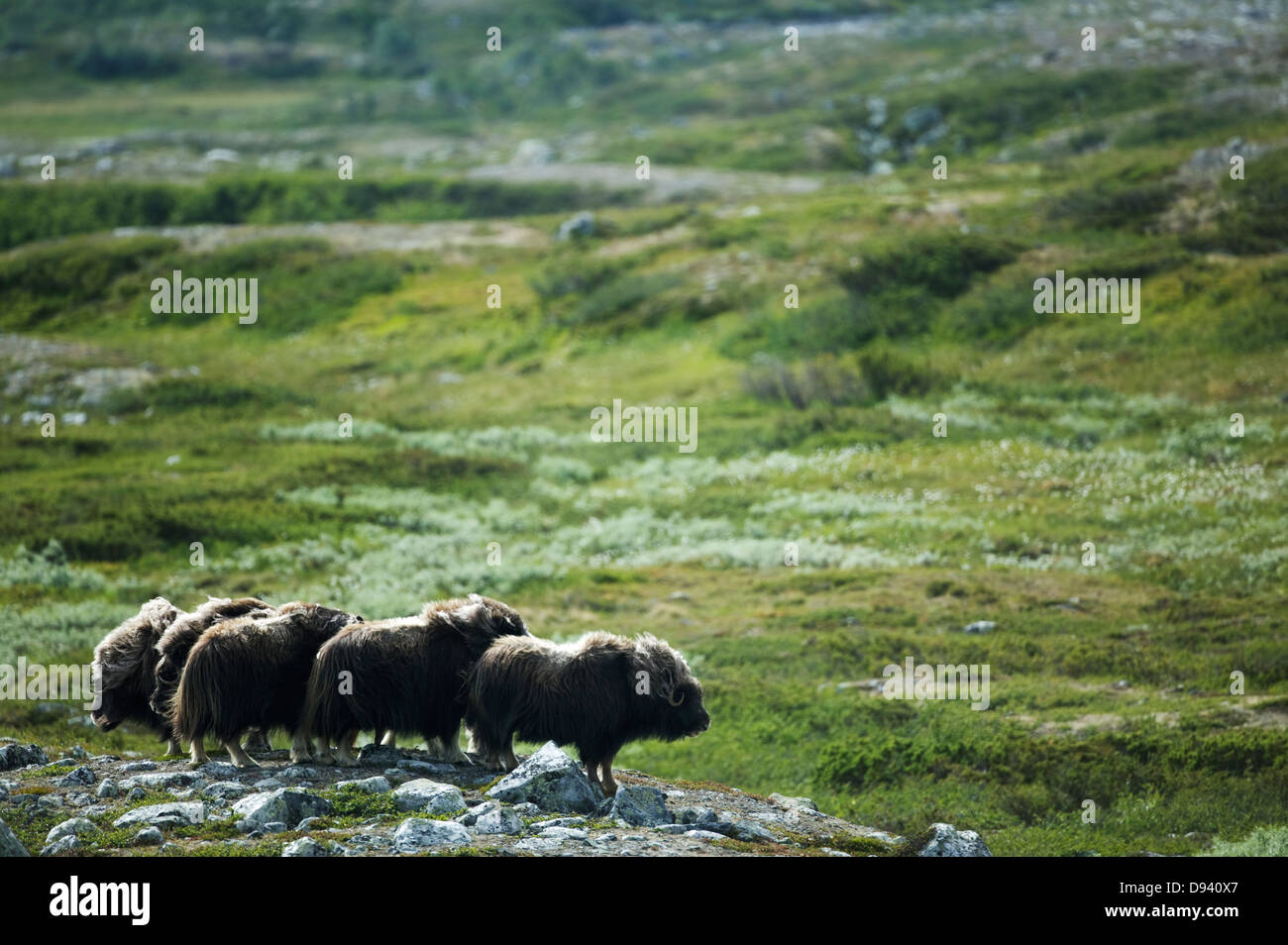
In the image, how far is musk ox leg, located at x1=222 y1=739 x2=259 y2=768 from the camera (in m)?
13.3

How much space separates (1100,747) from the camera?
18234 mm

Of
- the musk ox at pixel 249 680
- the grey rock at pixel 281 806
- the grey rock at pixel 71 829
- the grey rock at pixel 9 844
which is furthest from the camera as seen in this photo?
the musk ox at pixel 249 680

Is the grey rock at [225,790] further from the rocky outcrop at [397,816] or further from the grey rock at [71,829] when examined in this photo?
the grey rock at [71,829]

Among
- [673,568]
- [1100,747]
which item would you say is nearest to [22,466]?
[673,568]

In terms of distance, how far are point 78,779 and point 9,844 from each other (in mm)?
3317

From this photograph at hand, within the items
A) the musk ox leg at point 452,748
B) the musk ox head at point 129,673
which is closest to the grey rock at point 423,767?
the musk ox leg at point 452,748

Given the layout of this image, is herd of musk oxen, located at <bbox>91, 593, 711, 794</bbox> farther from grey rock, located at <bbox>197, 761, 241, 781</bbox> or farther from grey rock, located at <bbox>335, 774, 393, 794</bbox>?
grey rock, located at <bbox>335, 774, 393, 794</bbox>

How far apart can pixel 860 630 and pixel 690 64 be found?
138 metres

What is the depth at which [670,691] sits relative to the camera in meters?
13.7

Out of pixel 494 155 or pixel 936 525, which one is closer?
pixel 936 525

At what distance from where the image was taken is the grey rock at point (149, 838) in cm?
1031

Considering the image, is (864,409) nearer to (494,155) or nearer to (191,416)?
(191,416)

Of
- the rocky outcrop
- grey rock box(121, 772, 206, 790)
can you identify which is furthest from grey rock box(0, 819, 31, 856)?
grey rock box(121, 772, 206, 790)

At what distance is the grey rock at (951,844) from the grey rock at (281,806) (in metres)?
5.45
